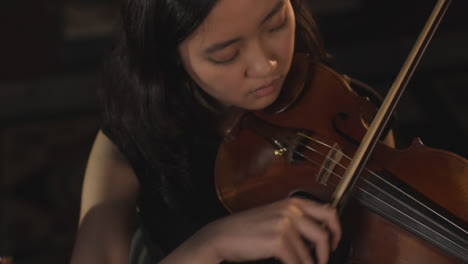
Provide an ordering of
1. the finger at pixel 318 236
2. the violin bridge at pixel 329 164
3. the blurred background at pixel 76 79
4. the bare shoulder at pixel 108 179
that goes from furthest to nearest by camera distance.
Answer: the blurred background at pixel 76 79
the bare shoulder at pixel 108 179
the violin bridge at pixel 329 164
the finger at pixel 318 236

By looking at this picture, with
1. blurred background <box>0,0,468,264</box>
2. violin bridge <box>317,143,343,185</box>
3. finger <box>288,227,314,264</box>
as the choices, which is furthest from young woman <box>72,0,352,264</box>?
blurred background <box>0,0,468,264</box>

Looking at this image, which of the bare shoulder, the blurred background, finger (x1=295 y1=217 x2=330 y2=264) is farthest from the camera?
the blurred background

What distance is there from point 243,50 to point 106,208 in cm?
36

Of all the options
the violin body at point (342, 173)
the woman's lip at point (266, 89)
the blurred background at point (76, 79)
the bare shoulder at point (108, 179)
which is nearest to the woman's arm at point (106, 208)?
the bare shoulder at point (108, 179)

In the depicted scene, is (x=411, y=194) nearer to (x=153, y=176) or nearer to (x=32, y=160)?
(x=153, y=176)

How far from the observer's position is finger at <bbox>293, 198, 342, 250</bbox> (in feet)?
1.83

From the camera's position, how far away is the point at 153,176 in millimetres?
856

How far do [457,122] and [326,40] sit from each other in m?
0.76

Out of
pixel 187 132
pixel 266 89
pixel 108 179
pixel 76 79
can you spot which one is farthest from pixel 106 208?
pixel 76 79

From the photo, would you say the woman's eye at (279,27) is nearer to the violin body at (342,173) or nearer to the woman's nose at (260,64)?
the woman's nose at (260,64)

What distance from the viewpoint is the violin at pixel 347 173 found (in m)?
0.59

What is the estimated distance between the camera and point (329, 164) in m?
0.68

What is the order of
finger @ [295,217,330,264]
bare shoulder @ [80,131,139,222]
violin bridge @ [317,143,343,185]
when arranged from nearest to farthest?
finger @ [295,217,330,264]
violin bridge @ [317,143,343,185]
bare shoulder @ [80,131,139,222]

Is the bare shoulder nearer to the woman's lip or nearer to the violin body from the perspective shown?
the violin body
